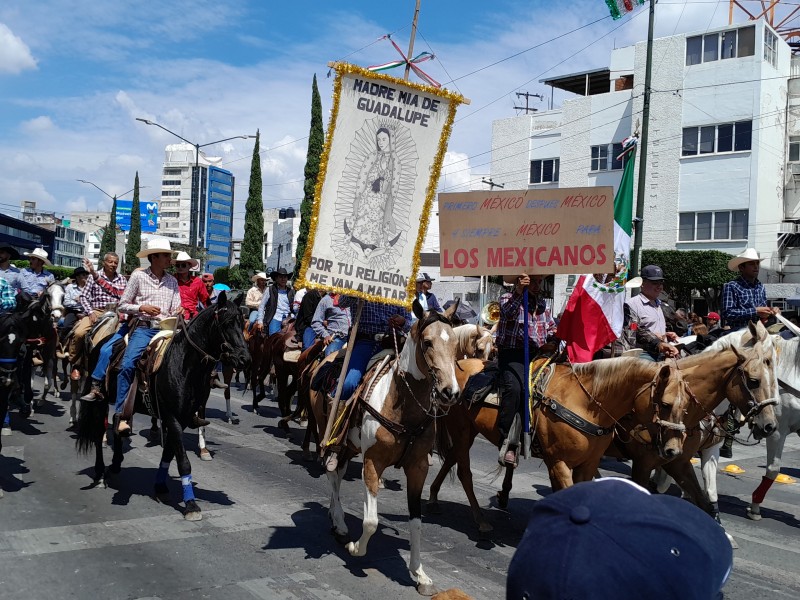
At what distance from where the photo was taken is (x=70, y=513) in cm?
734

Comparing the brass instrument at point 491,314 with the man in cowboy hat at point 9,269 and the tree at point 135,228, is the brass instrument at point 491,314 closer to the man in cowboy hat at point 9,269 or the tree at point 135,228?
the man in cowboy hat at point 9,269

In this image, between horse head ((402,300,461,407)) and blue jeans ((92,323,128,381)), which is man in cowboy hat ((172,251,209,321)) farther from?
horse head ((402,300,461,407))

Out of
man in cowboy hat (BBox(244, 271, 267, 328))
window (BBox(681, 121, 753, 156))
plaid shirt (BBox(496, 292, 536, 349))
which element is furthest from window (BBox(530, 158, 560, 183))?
plaid shirt (BBox(496, 292, 536, 349))

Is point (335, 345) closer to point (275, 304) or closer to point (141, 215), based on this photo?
point (275, 304)

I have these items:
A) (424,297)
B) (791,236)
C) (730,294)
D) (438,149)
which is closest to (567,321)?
(438,149)

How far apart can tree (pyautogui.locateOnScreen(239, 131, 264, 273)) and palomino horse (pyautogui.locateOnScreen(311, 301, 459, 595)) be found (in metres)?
43.9

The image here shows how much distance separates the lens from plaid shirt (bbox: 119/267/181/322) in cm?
855

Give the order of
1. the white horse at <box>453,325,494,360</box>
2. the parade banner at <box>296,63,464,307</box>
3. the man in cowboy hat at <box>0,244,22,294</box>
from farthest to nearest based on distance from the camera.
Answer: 1. the man in cowboy hat at <box>0,244,22,294</box>
2. the white horse at <box>453,325,494,360</box>
3. the parade banner at <box>296,63,464,307</box>

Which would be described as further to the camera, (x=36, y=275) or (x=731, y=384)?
(x=36, y=275)

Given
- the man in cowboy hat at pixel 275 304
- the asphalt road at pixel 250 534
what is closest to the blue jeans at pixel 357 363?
the asphalt road at pixel 250 534

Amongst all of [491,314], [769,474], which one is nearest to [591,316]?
[769,474]

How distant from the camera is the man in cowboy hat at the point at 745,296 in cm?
926

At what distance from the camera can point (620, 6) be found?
20984 millimetres

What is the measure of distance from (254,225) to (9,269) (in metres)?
39.0
